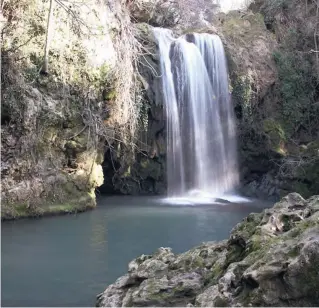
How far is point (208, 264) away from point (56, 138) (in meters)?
7.87

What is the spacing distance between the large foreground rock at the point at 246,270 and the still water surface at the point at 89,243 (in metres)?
1.35

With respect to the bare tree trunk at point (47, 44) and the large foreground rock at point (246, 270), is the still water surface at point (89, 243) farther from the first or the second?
the bare tree trunk at point (47, 44)

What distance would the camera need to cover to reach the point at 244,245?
11.6ft

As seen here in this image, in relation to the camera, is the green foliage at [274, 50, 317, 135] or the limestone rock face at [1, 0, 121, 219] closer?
the limestone rock face at [1, 0, 121, 219]

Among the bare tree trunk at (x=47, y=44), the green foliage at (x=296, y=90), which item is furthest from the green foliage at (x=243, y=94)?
the bare tree trunk at (x=47, y=44)

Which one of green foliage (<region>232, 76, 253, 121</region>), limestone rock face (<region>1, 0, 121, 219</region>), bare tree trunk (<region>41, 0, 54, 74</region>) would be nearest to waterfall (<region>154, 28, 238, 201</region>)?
green foliage (<region>232, 76, 253, 121</region>)

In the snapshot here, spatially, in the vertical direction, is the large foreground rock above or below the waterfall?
below

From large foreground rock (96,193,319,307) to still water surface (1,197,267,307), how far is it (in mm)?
1350

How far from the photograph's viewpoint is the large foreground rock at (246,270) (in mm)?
2578

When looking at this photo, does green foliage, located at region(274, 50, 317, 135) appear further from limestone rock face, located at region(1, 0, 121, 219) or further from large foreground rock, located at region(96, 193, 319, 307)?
large foreground rock, located at region(96, 193, 319, 307)

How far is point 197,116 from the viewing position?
15188mm

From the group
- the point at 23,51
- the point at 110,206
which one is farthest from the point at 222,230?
the point at 23,51

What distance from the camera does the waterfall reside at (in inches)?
584

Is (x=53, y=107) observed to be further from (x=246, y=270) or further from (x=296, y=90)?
(x=296, y=90)
